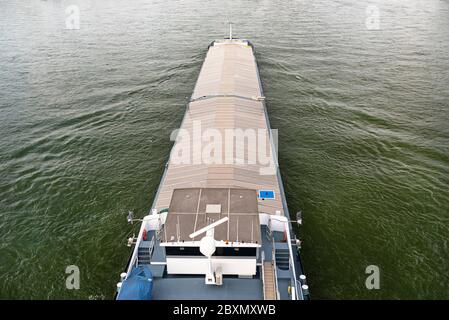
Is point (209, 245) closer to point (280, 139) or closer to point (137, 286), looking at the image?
point (137, 286)

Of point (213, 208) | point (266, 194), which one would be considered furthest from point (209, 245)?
point (266, 194)

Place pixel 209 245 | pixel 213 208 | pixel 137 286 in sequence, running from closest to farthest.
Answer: pixel 209 245 → pixel 137 286 → pixel 213 208

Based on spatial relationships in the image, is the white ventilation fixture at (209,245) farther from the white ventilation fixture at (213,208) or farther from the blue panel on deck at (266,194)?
the blue panel on deck at (266,194)

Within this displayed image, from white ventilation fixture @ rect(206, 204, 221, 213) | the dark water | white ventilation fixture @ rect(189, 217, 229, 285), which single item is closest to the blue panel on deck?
the dark water

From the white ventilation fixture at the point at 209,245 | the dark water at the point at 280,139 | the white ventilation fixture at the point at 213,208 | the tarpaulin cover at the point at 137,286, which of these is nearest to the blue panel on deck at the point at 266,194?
the dark water at the point at 280,139

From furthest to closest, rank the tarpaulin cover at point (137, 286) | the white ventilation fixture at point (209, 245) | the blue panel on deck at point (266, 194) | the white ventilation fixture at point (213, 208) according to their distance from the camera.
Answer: the blue panel on deck at point (266, 194) < the white ventilation fixture at point (213, 208) < the tarpaulin cover at point (137, 286) < the white ventilation fixture at point (209, 245)

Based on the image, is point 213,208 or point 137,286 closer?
point 137,286

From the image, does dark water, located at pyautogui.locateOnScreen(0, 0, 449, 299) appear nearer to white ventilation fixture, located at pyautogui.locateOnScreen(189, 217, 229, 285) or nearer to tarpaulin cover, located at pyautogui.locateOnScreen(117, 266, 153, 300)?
tarpaulin cover, located at pyautogui.locateOnScreen(117, 266, 153, 300)
